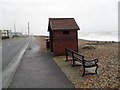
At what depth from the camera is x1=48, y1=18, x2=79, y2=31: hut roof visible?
45.9 feet

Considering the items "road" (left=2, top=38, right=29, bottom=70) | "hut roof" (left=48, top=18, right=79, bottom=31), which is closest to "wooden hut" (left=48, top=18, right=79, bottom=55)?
"hut roof" (left=48, top=18, right=79, bottom=31)

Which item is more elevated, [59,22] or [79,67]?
[59,22]

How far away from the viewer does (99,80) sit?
6391 millimetres

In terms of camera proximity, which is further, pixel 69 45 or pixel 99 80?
pixel 69 45

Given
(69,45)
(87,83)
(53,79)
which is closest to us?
(87,83)

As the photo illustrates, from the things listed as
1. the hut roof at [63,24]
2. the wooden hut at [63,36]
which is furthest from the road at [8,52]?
the hut roof at [63,24]

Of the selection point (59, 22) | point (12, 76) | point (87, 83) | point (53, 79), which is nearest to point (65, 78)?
point (53, 79)

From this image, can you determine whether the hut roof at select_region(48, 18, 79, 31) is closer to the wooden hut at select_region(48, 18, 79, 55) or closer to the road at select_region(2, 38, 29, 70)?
the wooden hut at select_region(48, 18, 79, 55)

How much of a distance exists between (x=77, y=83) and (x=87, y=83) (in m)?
0.41

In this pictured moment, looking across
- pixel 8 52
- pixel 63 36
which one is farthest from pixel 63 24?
pixel 8 52

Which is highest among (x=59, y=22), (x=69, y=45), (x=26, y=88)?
(x=59, y=22)

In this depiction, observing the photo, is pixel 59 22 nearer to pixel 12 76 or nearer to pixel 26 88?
pixel 12 76

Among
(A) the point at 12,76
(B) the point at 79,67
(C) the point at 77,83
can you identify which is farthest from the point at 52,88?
(B) the point at 79,67

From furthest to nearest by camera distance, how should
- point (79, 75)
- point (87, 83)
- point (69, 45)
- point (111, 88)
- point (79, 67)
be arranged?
point (69, 45) < point (79, 67) < point (79, 75) < point (87, 83) < point (111, 88)
